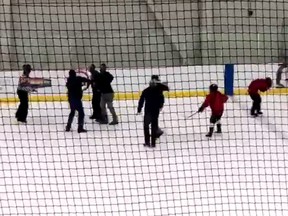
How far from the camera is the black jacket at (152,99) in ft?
21.0

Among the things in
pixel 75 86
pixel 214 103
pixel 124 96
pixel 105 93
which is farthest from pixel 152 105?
pixel 124 96

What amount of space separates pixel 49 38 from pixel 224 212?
6.10 metres

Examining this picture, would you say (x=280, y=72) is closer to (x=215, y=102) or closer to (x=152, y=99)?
(x=215, y=102)

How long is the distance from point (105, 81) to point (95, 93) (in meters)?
0.35

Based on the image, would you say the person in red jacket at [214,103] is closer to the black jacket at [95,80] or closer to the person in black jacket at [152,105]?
the person in black jacket at [152,105]

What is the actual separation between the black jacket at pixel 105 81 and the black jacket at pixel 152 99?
706 mm

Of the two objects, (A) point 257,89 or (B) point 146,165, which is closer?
(B) point 146,165

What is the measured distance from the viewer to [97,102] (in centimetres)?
744

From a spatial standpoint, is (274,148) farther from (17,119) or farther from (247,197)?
(17,119)

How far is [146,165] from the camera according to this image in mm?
5914

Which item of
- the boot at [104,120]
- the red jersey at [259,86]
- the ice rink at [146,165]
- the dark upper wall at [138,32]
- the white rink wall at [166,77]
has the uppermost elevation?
the dark upper wall at [138,32]

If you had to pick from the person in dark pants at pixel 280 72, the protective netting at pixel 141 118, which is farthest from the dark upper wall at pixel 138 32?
the person in dark pants at pixel 280 72

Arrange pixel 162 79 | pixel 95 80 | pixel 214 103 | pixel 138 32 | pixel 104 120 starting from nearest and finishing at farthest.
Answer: pixel 214 103 < pixel 95 80 < pixel 104 120 < pixel 162 79 < pixel 138 32

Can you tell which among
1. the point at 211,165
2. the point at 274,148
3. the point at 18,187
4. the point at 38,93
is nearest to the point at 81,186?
the point at 18,187
